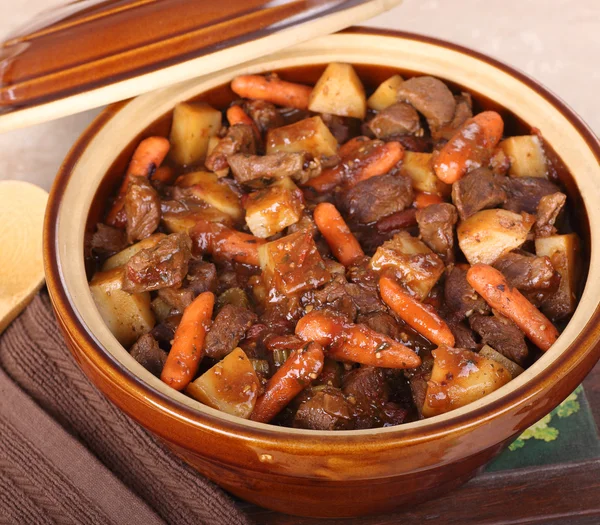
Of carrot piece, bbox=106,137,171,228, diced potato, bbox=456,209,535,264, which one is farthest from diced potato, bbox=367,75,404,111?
carrot piece, bbox=106,137,171,228

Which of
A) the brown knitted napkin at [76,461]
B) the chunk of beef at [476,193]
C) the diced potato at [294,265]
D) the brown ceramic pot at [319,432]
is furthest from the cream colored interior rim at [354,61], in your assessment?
Answer: the brown knitted napkin at [76,461]

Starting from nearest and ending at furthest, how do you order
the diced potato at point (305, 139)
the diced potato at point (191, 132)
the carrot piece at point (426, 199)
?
the carrot piece at point (426, 199) → the diced potato at point (305, 139) → the diced potato at point (191, 132)

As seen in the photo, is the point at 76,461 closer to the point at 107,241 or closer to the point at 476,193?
the point at 107,241

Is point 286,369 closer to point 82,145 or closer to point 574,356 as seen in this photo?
point 574,356

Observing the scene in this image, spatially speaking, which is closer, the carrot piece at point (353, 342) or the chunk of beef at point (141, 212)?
the carrot piece at point (353, 342)

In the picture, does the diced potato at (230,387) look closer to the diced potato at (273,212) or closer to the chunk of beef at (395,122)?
the diced potato at (273,212)

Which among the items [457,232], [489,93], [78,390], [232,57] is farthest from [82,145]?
[489,93]
